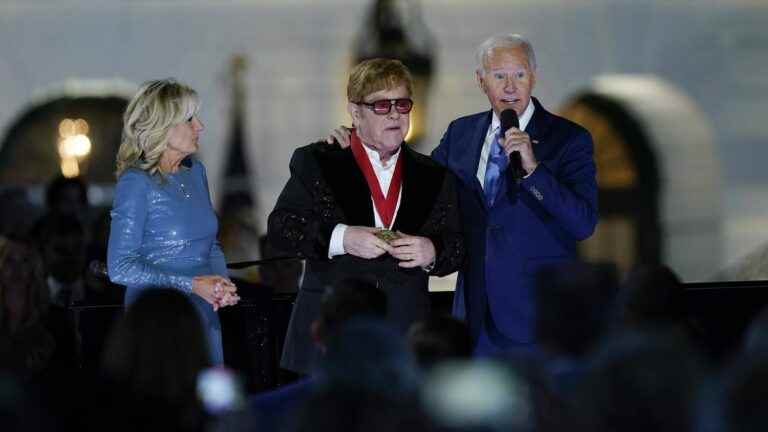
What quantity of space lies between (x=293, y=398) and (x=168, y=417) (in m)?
0.66

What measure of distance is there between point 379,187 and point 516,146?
38cm

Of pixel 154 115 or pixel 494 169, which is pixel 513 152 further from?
pixel 154 115

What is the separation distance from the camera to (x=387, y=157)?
15.0 feet

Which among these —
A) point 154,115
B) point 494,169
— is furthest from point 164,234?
point 494,169

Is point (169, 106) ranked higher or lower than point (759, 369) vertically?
higher

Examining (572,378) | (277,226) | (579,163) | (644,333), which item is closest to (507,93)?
(579,163)

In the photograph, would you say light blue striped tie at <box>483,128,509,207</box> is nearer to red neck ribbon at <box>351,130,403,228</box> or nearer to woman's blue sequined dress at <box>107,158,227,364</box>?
red neck ribbon at <box>351,130,403,228</box>

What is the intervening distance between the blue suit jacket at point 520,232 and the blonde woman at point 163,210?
64 cm

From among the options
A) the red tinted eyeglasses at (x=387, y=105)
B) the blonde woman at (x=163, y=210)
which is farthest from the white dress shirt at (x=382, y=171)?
the blonde woman at (x=163, y=210)

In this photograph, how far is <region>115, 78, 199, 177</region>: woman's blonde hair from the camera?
174 inches

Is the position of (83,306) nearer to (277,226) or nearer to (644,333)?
(277,226)

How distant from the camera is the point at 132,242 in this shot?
14.7 feet

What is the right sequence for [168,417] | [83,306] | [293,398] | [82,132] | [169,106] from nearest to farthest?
[168,417] < [293,398] < [169,106] < [83,306] < [82,132]

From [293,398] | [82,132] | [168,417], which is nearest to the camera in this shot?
[168,417]
